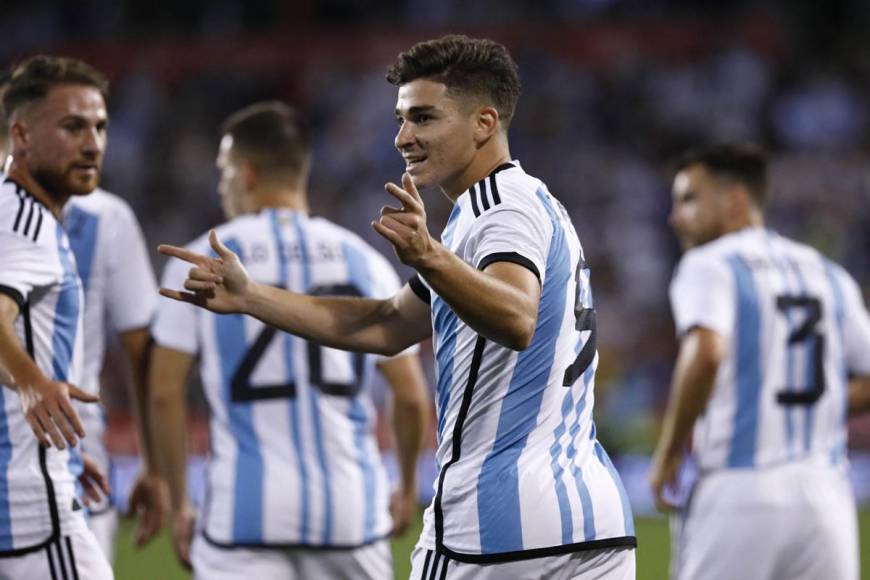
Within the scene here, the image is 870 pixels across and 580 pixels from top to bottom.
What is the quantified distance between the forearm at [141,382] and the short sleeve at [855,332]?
2932 millimetres

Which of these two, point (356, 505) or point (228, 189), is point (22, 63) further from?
point (356, 505)

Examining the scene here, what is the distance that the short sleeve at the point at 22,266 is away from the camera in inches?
151

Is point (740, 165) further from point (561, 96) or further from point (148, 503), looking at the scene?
point (561, 96)

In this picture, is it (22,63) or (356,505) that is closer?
(22,63)

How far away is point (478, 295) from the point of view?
9.93 feet

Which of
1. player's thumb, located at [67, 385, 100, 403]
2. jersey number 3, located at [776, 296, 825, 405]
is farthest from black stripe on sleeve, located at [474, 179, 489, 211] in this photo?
jersey number 3, located at [776, 296, 825, 405]

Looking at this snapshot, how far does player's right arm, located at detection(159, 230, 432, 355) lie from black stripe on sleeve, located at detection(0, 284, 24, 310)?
1.51 feet

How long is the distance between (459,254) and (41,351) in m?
1.42

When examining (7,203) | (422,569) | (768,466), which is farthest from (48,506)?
(768,466)

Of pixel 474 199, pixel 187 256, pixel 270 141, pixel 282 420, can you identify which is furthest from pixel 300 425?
pixel 474 199

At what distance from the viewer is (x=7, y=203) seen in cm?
402

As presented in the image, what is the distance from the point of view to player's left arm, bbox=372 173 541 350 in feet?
9.88

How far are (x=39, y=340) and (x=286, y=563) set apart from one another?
4.54 ft

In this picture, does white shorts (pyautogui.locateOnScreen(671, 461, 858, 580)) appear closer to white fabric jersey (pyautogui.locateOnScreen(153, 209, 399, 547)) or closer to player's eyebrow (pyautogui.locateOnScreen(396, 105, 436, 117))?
white fabric jersey (pyautogui.locateOnScreen(153, 209, 399, 547))
